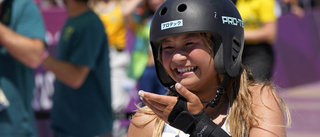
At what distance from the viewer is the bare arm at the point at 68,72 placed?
469 centimetres

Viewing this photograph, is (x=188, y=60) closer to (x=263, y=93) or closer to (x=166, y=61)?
(x=166, y=61)

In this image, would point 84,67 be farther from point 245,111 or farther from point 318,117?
point 318,117

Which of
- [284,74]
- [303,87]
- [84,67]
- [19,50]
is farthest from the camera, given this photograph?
[303,87]

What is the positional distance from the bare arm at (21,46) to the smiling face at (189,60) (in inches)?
64.4

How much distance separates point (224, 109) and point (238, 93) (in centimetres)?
11

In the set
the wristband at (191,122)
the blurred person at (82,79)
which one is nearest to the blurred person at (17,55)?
the blurred person at (82,79)

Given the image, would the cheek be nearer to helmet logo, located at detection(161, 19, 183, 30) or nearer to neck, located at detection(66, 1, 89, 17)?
helmet logo, located at detection(161, 19, 183, 30)

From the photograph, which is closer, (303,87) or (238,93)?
(238,93)

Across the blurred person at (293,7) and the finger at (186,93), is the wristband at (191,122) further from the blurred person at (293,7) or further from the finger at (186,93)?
the blurred person at (293,7)

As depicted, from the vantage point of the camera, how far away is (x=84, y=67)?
4.80 m

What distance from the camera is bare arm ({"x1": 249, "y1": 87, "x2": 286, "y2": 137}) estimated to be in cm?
263

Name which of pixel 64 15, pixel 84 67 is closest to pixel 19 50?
pixel 84 67

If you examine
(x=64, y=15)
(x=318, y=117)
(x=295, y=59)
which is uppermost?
(x=64, y=15)


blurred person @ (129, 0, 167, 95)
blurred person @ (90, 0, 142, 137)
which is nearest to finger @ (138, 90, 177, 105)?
blurred person @ (129, 0, 167, 95)
